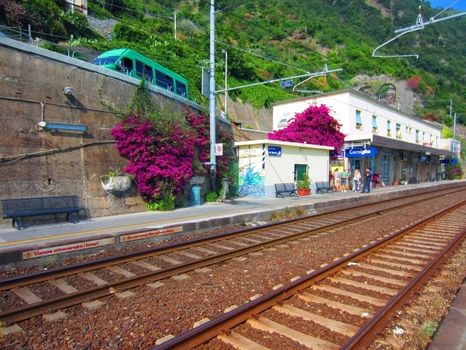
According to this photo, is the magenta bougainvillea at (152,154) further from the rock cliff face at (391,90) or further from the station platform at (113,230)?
the rock cliff face at (391,90)

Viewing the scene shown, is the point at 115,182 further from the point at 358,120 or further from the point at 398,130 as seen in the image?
the point at 398,130

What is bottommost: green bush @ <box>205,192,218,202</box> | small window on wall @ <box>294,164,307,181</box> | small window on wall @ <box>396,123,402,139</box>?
green bush @ <box>205,192,218,202</box>

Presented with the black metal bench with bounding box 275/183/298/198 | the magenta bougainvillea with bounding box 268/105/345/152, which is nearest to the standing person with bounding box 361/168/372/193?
the magenta bougainvillea with bounding box 268/105/345/152

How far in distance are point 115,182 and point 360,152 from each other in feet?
64.5

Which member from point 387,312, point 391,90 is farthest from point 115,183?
point 391,90

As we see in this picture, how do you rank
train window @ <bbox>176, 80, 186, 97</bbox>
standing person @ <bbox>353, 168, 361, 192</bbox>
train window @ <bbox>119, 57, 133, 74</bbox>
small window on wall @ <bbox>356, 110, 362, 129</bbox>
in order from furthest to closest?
small window on wall @ <bbox>356, 110, 362, 129</bbox>
standing person @ <bbox>353, 168, 361, 192</bbox>
train window @ <bbox>176, 80, 186, 97</bbox>
train window @ <bbox>119, 57, 133, 74</bbox>

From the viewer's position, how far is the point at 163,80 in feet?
66.2

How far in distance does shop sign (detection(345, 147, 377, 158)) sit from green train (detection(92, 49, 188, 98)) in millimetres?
14453

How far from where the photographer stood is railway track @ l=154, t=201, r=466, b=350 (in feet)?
13.5

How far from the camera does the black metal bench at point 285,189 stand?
20.9 metres

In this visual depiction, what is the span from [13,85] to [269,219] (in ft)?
31.7

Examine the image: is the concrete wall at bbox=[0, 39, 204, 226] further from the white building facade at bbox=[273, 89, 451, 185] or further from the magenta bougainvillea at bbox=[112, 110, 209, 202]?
the white building facade at bbox=[273, 89, 451, 185]

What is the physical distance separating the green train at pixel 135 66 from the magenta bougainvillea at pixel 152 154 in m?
2.69

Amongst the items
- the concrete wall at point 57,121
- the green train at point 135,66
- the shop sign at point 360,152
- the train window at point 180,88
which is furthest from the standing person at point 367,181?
the concrete wall at point 57,121
